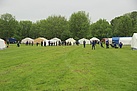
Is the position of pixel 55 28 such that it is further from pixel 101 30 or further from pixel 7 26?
pixel 7 26

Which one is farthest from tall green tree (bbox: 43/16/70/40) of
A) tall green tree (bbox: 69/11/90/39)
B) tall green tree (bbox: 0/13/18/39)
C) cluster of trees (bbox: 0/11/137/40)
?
tall green tree (bbox: 0/13/18/39)

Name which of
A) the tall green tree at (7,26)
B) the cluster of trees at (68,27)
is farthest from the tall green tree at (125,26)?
the tall green tree at (7,26)

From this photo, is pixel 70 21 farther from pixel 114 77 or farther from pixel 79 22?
pixel 114 77

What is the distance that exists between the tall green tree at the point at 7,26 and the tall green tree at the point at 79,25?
98.0ft

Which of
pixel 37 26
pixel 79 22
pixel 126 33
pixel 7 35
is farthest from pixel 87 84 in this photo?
pixel 37 26

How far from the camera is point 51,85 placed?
10484mm

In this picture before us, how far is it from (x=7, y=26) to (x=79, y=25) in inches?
1457

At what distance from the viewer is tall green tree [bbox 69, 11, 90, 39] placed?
103750 mm

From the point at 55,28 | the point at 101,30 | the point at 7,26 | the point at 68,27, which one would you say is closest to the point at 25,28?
the point at 7,26

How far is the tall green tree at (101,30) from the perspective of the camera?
340 ft

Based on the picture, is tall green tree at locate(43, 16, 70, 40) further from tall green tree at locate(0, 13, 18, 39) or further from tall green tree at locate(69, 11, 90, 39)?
tall green tree at locate(0, 13, 18, 39)

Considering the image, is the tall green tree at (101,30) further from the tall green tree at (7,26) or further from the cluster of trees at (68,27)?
the tall green tree at (7,26)

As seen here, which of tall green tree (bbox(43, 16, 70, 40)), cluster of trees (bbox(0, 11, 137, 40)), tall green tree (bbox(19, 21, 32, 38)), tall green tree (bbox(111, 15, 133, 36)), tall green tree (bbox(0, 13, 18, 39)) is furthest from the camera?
tall green tree (bbox(19, 21, 32, 38))

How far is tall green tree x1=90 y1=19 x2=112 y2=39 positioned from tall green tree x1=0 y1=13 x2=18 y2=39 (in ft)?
135
